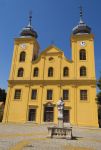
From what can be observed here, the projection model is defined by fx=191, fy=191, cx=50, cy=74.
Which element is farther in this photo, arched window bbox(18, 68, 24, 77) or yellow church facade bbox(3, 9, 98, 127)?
arched window bbox(18, 68, 24, 77)

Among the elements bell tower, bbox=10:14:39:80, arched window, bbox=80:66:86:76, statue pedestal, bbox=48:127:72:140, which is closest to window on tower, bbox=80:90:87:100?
arched window, bbox=80:66:86:76

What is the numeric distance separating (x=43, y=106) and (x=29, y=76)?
578cm

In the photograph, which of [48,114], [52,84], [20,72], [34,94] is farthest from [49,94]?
[20,72]

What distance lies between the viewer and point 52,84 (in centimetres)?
3098

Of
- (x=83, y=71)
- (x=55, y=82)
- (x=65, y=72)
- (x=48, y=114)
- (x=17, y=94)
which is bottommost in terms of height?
(x=48, y=114)

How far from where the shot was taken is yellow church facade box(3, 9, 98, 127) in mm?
29016

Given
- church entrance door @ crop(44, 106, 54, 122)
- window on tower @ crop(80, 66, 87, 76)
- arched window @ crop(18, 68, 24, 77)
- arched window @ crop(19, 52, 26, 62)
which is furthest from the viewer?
arched window @ crop(19, 52, 26, 62)

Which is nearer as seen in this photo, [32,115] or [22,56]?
[32,115]

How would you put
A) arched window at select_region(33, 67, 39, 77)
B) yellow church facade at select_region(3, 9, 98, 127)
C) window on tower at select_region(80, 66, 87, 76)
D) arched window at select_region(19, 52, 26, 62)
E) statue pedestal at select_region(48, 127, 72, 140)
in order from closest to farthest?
1. statue pedestal at select_region(48, 127, 72, 140)
2. yellow church facade at select_region(3, 9, 98, 127)
3. window on tower at select_region(80, 66, 87, 76)
4. arched window at select_region(33, 67, 39, 77)
5. arched window at select_region(19, 52, 26, 62)

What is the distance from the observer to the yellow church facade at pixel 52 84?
95.2 ft

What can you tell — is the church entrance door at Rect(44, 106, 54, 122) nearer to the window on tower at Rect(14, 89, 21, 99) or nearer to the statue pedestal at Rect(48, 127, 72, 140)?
the window on tower at Rect(14, 89, 21, 99)

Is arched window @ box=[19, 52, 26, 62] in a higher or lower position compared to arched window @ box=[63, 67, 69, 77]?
higher

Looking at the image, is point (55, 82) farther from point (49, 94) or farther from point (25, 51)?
point (25, 51)

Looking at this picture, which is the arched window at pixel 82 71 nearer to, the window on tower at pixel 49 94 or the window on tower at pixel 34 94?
the window on tower at pixel 49 94
